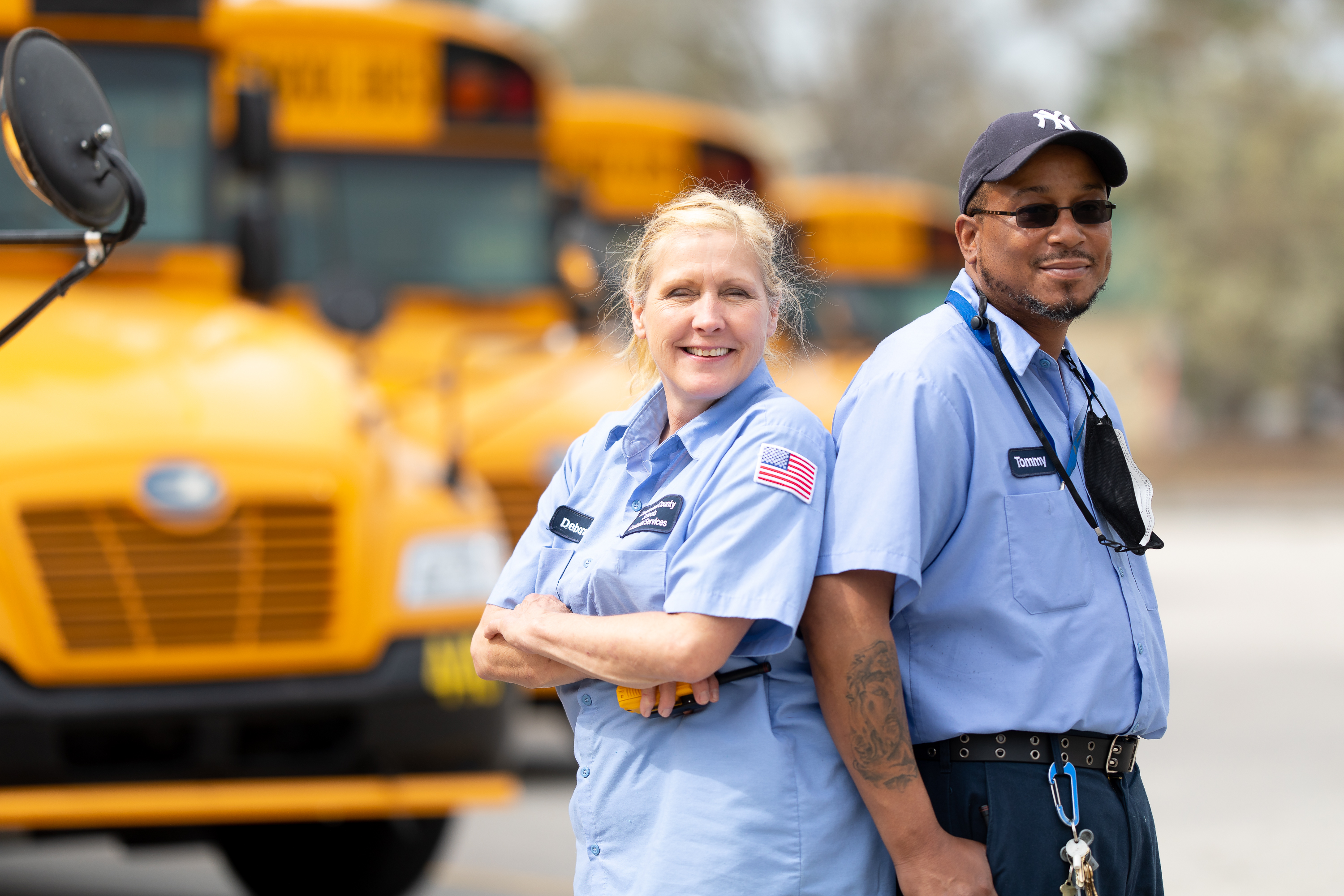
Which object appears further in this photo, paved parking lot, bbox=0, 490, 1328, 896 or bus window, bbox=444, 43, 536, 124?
bus window, bbox=444, 43, 536, 124

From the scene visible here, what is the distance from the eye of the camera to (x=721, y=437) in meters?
2.20

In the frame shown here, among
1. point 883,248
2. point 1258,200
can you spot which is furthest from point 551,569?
point 1258,200

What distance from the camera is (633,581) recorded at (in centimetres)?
216

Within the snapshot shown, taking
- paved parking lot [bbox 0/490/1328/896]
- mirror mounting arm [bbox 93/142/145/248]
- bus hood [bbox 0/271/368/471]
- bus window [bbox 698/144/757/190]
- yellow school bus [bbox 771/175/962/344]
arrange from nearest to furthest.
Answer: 1. mirror mounting arm [bbox 93/142/145/248]
2. bus hood [bbox 0/271/368/471]
3. paved parking lot [bbox 0/490/1328/896]
4. bus window [bbox 698/144/757/190]
5. yellow school bus [bbox 771/175/962/344]

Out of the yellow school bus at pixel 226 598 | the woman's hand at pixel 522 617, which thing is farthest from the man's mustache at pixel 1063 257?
the yellow school bus at pixel 226 598

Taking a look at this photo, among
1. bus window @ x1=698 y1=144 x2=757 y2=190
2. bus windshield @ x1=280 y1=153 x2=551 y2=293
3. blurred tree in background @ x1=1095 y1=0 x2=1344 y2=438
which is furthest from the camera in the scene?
blurred tree in background @ x1=1095 y1=0 x2=1344 y2=438

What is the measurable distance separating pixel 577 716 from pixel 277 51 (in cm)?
554

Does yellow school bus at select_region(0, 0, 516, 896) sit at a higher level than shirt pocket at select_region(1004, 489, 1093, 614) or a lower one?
lower

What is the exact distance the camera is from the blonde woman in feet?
6.81

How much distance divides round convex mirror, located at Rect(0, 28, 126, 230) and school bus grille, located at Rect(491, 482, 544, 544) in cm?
452

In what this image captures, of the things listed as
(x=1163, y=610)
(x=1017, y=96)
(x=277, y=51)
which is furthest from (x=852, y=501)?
(x=1017, y=96)

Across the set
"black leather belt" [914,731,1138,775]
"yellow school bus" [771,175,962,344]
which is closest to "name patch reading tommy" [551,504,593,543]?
"black leather belt" [914,731,1138,775]

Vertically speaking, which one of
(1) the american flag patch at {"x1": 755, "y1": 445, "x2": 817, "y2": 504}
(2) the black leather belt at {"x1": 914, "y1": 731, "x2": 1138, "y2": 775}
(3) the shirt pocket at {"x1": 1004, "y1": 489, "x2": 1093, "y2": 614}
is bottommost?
(2) the black leather belt at {"x1": 914, "y1": 731, "x2": 1138, "y2": 775}

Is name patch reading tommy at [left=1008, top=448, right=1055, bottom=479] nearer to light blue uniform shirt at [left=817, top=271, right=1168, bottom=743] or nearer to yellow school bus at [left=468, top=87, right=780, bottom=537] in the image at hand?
light blue uniform shirt at [left=817, top=271, right=1168, bottom=743]
